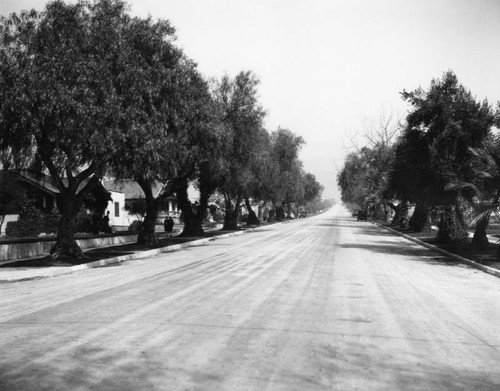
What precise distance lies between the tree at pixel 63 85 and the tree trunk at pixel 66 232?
0.08 meters

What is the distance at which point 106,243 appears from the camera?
2695cm

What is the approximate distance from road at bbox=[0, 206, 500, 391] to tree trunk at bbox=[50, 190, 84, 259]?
530cm

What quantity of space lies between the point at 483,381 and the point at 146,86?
1466 cm

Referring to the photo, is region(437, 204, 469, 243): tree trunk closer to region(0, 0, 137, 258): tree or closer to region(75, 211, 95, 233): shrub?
region(0, 0, 137, 258): tree

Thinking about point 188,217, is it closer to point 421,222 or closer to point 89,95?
point 421,222

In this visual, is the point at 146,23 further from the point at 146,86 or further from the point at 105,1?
the point at 146,86

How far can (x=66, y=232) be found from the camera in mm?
18281

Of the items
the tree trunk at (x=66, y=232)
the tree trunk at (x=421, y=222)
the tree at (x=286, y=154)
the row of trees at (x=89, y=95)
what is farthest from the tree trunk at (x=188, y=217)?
the tree at (x=286, y=154)

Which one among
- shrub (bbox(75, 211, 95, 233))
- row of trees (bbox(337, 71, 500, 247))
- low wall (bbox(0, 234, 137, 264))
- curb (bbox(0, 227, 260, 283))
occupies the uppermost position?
row of trees (bbox(337, 71, 500, 247))

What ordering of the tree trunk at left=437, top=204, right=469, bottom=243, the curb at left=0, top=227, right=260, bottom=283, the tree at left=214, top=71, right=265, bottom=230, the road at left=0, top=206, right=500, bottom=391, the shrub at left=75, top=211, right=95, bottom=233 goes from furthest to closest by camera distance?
1. the shrub at left=75, top=211, right=95, bottom=233
2. the tree at left=214, top=71, right=265, bottom=230
3. the tree trunk at left=437, top=204, right=469, bottom=243
4. the curb at left=0, top=227, right=260, bottom=283
5. the road at left=0, top=206, right=500, bottom=391

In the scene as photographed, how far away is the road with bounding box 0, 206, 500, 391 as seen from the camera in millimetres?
4895

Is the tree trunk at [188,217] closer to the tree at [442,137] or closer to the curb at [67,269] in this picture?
the curb at [67,269]

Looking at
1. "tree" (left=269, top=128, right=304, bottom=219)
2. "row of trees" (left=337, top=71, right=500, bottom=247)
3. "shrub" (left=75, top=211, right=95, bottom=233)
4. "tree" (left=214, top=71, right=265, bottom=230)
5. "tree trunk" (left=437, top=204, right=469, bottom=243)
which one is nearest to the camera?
"row of trees" (left=337, top=71, right=500, bottom=247)

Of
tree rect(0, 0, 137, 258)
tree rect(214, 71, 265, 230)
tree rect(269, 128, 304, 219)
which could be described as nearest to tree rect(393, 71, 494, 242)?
tree rect(214, 71, 265, 230)
